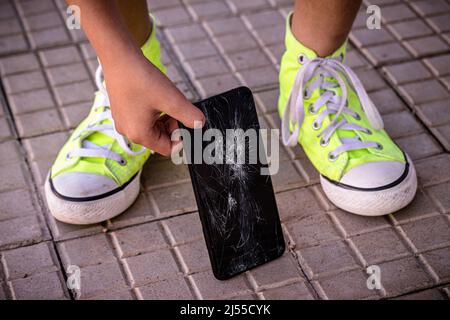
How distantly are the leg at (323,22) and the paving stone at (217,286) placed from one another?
71cm

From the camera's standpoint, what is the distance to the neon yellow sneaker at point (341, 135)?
5.89 ft

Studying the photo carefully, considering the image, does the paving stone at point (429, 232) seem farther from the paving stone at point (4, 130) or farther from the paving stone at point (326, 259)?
the paving stone at point (4, 130)

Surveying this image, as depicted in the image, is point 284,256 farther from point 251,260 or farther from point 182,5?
point 182,5

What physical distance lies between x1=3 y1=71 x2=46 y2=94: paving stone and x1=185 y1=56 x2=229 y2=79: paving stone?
53cm

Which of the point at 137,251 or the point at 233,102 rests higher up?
the point at 233,102

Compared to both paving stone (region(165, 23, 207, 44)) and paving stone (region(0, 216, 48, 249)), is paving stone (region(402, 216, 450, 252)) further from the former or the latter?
paving stone (region(165, 23, 207, 44))

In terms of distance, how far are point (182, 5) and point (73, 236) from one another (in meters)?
1.25

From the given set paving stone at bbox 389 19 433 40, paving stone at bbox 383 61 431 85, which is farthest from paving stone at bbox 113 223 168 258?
paving stone at bbox 389 19 433 40

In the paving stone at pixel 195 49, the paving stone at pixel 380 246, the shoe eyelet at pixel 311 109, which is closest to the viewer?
the paving stone at pixel 380 246

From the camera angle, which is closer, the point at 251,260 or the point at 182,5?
the point at 251,260

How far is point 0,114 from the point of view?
220cm

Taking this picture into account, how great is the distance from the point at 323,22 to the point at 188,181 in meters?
0.61

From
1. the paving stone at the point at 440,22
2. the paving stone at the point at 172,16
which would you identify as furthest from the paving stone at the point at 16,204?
the paving stone at the point at 440,22
